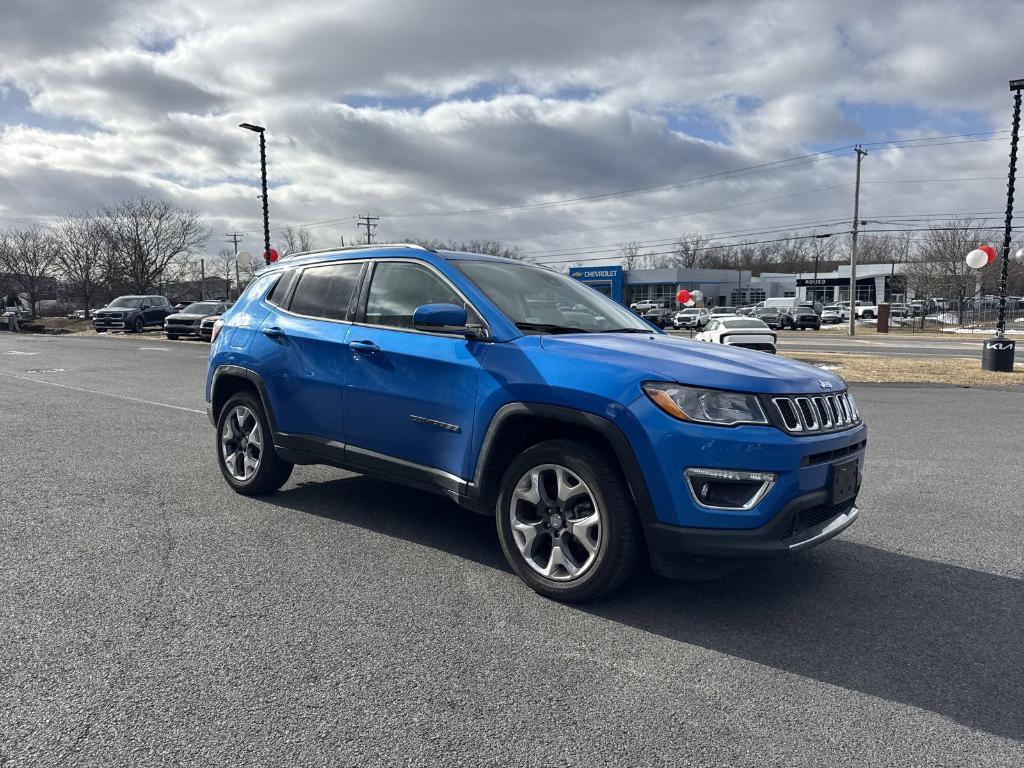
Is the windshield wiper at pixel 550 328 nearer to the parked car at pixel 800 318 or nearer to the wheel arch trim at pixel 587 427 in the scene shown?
the wheel arch trim at pixel 587 427

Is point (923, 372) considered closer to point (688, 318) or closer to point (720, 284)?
point (688, 318)

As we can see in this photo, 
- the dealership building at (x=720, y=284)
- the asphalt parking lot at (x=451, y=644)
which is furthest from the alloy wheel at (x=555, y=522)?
the dealership building at (x=720, y=284)

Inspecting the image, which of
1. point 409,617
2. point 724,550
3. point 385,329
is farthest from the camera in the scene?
point 385,329

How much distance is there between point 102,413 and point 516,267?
7338mm

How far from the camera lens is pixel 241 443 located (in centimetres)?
575

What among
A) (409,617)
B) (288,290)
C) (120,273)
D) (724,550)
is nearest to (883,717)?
(724,550)

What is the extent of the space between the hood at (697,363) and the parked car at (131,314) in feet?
121

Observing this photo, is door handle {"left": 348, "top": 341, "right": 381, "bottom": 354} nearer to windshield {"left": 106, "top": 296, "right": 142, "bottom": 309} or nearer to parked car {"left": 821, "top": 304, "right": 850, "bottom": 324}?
windshield {"left": 106, "top": 296, "right": 142, "bottom": 309}

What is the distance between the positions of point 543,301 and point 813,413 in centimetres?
173

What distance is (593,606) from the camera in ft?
12.2

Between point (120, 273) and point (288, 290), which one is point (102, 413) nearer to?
point (288, 290)

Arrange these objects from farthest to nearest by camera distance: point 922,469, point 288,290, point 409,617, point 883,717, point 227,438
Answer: point 922,469 → point 227,438 → point 288,290 → point 409,617 → point 883,717

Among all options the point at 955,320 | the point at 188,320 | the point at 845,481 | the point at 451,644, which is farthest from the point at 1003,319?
the point at 955,320

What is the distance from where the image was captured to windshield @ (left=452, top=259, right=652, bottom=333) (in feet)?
14.2
